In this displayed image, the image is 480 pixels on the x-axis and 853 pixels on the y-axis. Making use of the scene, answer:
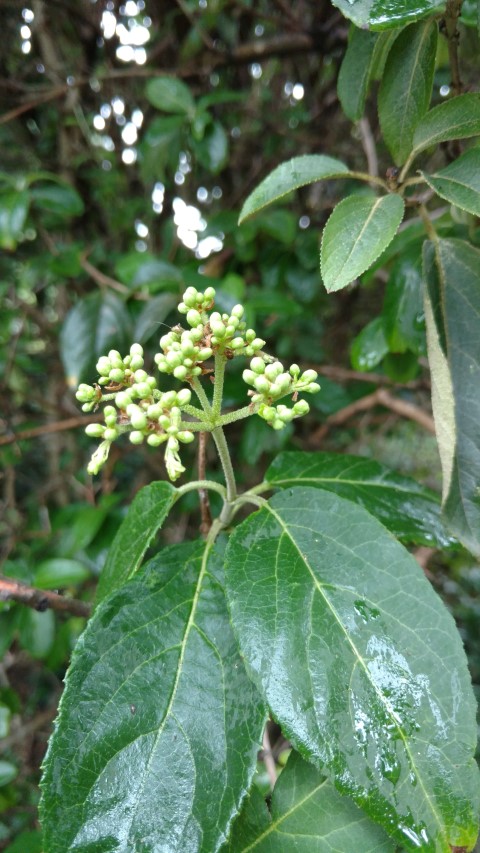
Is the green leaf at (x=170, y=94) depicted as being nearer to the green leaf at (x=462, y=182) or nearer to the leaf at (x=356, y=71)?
the leaf at (x=356, y=71)

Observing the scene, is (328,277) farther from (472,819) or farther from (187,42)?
(187,42)

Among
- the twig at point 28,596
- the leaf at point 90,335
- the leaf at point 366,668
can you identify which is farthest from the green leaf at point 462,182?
the leaf at point 90,335

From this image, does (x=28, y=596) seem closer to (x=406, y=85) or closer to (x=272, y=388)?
(x=272, y=388)

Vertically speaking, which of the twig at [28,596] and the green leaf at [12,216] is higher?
the green leaf at [12,216]

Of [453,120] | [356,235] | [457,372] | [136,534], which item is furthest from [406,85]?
[136,534]

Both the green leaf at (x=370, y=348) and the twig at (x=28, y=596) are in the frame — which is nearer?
the twig at (x=28, y=596)

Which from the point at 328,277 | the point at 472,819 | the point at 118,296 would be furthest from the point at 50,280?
the point at 472,819

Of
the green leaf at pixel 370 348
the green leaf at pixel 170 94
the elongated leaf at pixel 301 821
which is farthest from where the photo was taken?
the green leaf at pixel 170 94
